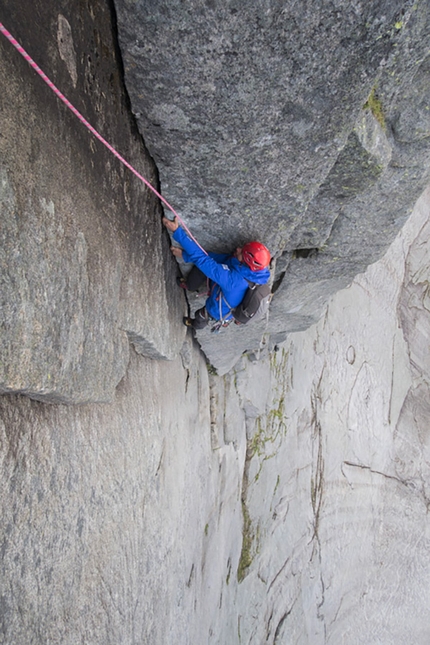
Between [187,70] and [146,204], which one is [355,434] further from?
[187,70]

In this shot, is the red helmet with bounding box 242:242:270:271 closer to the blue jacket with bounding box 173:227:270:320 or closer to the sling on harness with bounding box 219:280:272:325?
the blue jacket with bounding box 173:227:270:320

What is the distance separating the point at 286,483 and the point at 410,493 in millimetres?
4751

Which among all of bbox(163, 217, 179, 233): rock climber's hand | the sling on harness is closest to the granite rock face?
bbox(163, 217, 179, 233): rock climber's hand

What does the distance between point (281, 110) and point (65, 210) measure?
5.27 ft

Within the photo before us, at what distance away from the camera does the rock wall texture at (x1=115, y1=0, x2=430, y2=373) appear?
2475mm

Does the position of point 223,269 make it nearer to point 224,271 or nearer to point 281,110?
point 224,271

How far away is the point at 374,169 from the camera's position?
3.89 meters

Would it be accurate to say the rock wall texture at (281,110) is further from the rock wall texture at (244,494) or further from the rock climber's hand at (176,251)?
the rock wall texture at (244,494)

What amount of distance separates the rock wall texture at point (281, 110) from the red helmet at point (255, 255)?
15 centimetres

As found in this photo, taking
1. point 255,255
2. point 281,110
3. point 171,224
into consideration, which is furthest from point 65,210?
point 255,255

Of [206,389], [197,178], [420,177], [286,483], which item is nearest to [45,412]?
[197,178]

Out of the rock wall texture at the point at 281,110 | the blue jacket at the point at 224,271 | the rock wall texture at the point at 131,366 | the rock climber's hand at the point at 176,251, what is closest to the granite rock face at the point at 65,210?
the rock wall texture at the point at 131,366

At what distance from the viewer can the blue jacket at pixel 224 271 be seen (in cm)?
452

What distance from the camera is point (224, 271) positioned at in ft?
15.3
